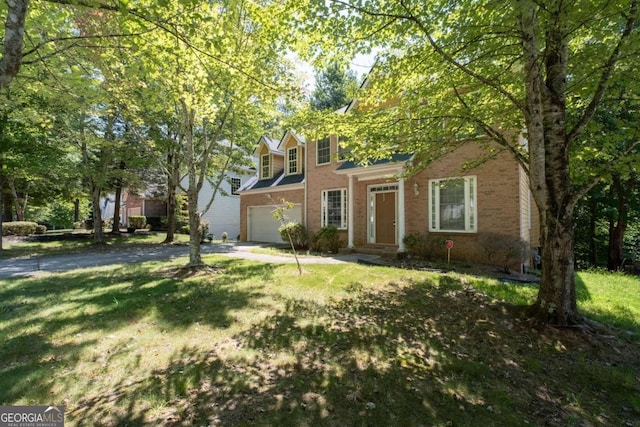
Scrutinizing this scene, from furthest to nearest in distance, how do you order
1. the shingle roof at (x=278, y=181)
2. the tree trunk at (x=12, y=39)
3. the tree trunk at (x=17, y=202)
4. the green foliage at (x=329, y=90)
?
the green foliage at (x=329, y=90) → the tree trunk at (x=17, y=202) → the shingle roof at (x=278, y=181) → the tree trunk at (x=12, y=39)

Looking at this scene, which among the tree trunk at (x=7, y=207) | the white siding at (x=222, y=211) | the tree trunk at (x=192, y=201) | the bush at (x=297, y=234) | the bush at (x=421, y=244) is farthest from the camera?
the white siding at (x=222, y=211)

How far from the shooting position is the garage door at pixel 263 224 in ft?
62.4

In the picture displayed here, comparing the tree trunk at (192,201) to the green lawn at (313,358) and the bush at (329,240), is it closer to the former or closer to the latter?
the green lawn at (313,358)

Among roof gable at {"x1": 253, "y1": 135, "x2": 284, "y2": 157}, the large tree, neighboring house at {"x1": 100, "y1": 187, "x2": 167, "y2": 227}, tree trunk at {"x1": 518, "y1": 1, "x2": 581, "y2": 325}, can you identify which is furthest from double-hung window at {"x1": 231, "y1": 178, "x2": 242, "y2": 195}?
tree trunk at {"x1": 518, "y1": 1, "x2": 581, "y2": 325}

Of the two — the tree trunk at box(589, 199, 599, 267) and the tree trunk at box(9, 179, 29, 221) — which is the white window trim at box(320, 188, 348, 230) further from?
the tree trunk at box(9, 179, 29, 221)

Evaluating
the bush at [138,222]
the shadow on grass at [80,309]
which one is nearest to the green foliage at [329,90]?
the bush at [138,222]

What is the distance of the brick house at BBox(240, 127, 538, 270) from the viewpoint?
1025 cm

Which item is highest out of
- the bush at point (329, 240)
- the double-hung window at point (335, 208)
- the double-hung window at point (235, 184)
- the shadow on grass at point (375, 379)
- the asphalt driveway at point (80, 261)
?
the double-hung window at point (235, 184)

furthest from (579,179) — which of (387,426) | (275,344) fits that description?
(275,344)

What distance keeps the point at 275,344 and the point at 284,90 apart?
19.8ft

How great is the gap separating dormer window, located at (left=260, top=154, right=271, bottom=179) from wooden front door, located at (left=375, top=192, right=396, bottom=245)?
9.04 meters

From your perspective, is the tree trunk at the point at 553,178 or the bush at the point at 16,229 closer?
the tree trunk at the point at 553,178

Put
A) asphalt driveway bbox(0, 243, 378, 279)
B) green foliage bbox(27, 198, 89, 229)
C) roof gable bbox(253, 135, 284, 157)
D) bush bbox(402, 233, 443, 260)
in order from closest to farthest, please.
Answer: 1. asphalt driveway bbox(0, 243, 378, 279)
2. bush bbox(402, 233, 443, 260)
3. roof gable bbox(253, 135, 284, 157)
4. green foliage bbox(27, 198, 89, 229)

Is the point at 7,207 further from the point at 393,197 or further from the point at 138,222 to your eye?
the point at 393,197
